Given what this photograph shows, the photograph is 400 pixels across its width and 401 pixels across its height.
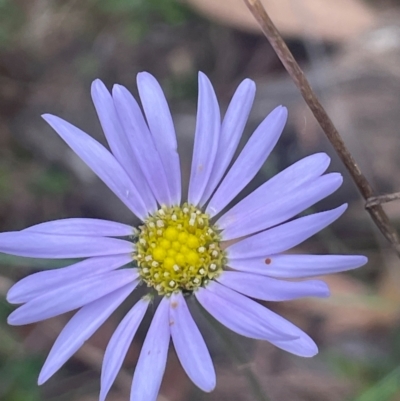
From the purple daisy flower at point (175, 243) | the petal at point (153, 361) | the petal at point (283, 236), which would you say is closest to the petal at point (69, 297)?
the purple daisy flower at point (175, 243)

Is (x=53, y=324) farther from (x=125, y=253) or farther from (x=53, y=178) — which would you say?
(x=125, y=253)

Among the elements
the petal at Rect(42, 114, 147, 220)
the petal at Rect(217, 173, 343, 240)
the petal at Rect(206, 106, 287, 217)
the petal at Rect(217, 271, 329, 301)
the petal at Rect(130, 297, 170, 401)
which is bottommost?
the petal at Rect(130, 297, 170, 401)

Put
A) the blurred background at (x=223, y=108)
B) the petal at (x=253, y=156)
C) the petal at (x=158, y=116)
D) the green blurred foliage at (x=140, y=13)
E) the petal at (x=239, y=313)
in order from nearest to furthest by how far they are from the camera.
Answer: the petal at (x=239, y=313) → the petal at (x=253, y=156) → the petal at (x=158, y=116) → the blurred background at (x=223, y=108) → the green blurred foliage at (x=140, y=13)

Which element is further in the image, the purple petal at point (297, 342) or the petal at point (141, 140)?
the petal at point (141, 140)

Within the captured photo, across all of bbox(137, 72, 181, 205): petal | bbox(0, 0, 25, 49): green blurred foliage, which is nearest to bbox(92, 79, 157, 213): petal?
bbox(137, 72, 181, 205): petal

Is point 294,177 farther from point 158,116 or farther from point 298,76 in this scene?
point 158,116

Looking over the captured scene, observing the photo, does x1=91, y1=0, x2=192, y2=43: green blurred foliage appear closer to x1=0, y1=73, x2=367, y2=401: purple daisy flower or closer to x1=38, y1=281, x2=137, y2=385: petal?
x1=0, y1=73, x2=367, y2=401: purple daisy flower

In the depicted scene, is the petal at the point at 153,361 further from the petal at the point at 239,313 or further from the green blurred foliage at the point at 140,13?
the green blurred foliage at the point at 140,13
